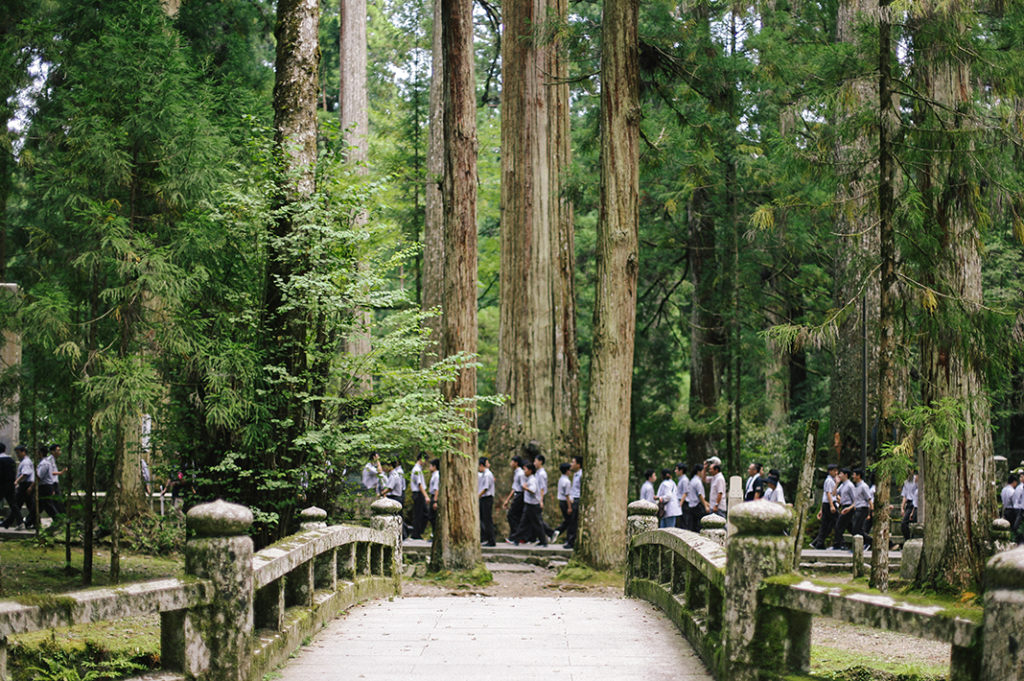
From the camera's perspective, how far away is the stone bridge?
4.40 meters

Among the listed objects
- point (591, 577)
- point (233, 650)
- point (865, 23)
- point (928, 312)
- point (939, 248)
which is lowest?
point (591, 577)

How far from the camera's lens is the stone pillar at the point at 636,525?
12.1m

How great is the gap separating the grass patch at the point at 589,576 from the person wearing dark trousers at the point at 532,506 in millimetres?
3982

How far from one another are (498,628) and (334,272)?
4605 mm

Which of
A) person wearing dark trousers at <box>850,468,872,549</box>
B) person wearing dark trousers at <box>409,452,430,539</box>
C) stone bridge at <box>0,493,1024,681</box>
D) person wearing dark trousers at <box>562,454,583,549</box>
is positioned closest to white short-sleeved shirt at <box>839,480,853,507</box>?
person wearing dark trousers at <box>850,468,872,549</box>

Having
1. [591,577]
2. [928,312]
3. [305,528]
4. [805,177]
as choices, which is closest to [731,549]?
[305,528]

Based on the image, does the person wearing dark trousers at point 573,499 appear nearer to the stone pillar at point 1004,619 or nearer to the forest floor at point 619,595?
the forest floor at point 619,595

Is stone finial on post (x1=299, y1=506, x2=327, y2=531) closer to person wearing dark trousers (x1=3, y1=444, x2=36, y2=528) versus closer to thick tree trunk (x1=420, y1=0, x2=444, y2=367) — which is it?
thick tree trunk (x1=420, y1=0, x2=444, y2=367)

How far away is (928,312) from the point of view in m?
10.9

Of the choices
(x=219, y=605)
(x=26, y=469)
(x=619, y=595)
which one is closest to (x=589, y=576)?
(x=619, y=595)

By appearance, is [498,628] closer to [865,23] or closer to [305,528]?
[305,528]

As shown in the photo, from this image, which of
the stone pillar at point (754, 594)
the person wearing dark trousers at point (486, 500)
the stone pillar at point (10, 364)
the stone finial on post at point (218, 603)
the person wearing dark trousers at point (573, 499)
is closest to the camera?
the stone finial on post at point (218, 603)

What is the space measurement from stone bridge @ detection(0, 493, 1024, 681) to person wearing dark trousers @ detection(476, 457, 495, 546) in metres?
9.59

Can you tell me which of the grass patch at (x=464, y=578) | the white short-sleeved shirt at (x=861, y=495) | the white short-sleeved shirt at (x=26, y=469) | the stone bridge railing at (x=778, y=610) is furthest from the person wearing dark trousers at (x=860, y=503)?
the white short-sleeved shirt at (x=26, y=469)
